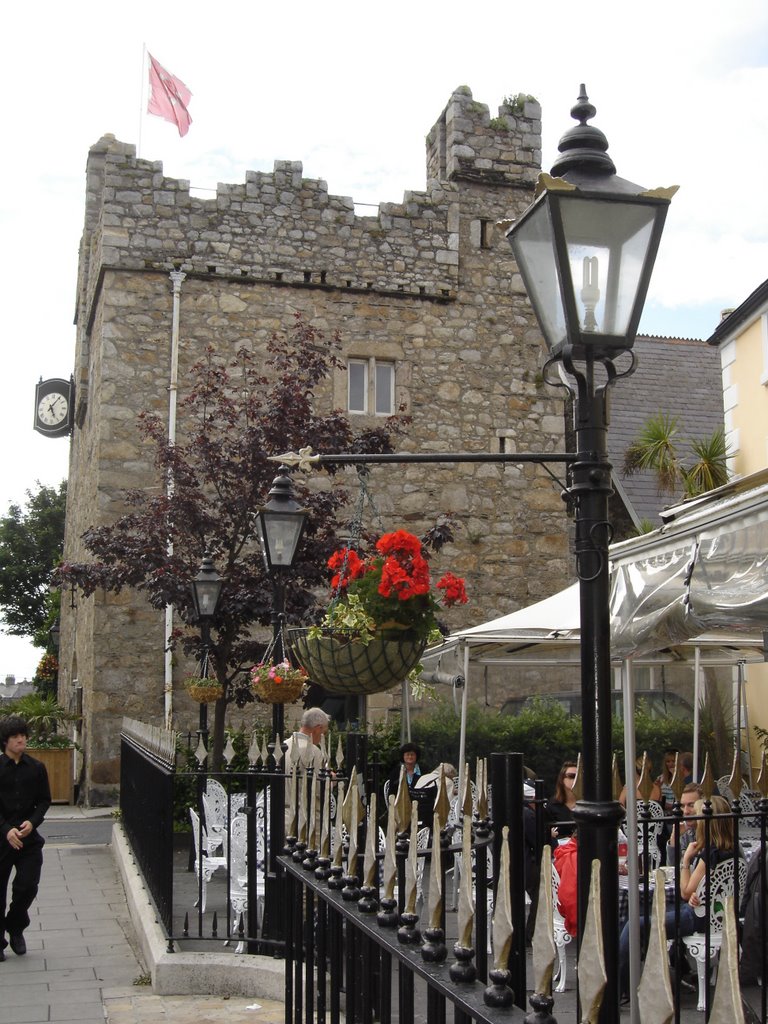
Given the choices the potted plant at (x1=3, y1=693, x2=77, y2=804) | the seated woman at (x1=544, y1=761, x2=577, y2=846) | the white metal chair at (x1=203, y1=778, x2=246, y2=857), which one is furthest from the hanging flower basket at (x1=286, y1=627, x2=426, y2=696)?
the potted plant at (x1=3, y1=693, x2=77, y2=804)

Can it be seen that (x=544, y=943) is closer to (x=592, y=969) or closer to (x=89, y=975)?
(x=592, y=969)

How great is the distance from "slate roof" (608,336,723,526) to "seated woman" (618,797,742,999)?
11313 mm

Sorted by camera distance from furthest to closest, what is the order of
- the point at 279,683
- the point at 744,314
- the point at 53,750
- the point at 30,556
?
1. the point at 30,556
2. the point at 53,750
3. the point at 744,314
4. the point at 279,683

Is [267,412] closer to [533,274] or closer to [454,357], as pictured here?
[454,357]

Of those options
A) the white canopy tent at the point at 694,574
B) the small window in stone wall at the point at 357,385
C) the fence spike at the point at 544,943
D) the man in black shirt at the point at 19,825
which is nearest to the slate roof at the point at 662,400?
the small window in stone wall at the point at 357,385

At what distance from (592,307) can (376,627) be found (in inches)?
121

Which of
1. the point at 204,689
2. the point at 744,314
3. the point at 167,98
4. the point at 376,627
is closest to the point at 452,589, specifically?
the point at 376,627

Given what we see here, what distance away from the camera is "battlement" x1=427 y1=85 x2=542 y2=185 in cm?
1653

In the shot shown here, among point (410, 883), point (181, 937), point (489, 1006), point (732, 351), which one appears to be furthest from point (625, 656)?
point (732, 351)

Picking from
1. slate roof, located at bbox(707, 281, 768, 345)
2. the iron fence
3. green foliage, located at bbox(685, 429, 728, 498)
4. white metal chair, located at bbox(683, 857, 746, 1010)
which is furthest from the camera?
green foliage, located at bbox(685, 429, 728, 498)

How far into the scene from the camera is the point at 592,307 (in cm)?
315

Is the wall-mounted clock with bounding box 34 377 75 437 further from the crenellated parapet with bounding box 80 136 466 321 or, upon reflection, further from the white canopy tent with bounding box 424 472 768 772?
the white canopy tent with bounding box 424 472 768 772

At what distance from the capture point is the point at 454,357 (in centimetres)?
1638

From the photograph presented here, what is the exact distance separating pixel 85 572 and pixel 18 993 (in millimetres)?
6471
